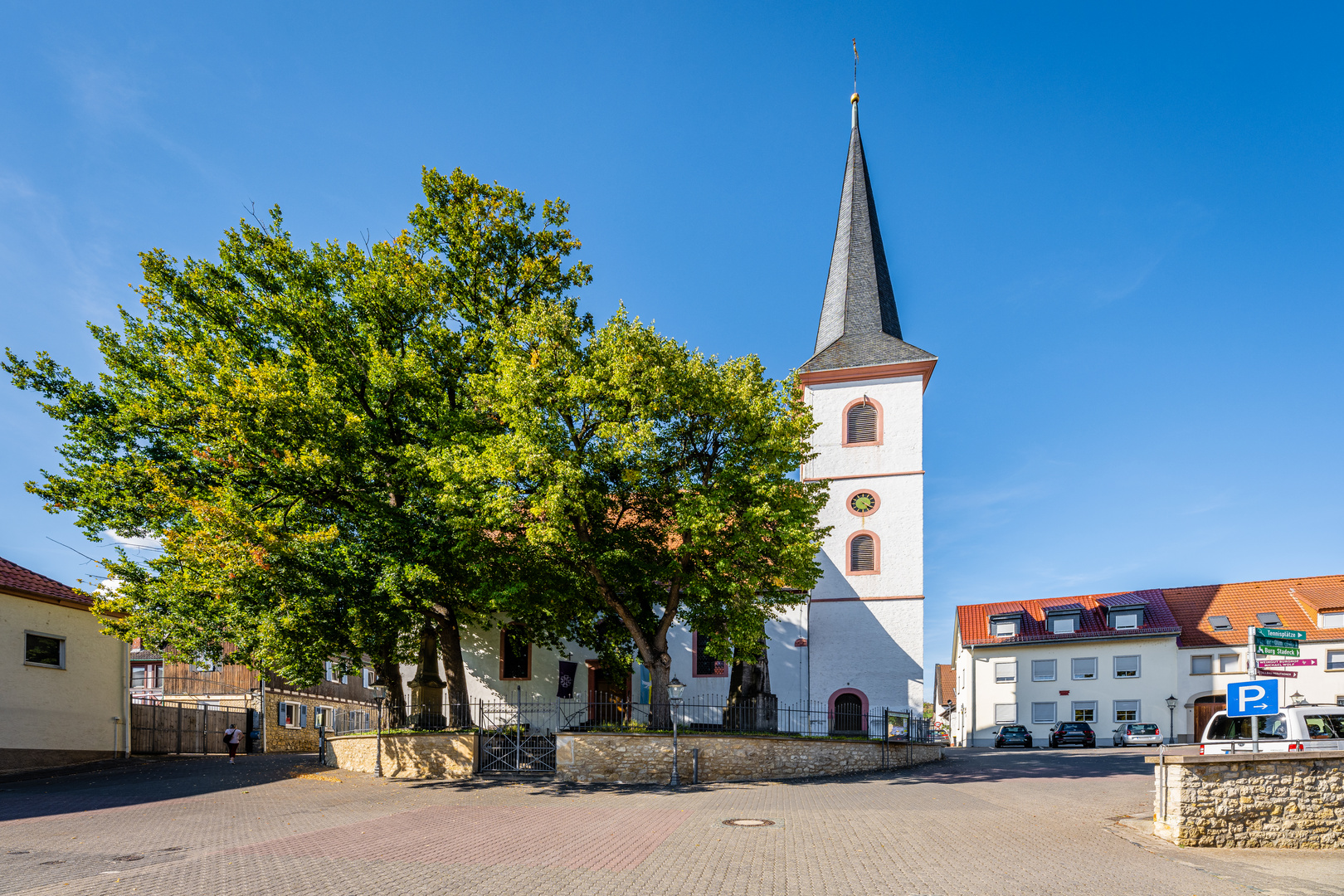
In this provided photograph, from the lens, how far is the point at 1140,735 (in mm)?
36750

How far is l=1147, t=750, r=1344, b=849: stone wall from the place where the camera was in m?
11.1

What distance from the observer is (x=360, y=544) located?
62.5ft

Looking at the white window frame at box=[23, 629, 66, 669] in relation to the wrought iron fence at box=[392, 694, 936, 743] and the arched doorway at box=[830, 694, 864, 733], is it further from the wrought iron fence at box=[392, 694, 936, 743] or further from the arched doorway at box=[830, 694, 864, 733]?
the arched doorway at box=[830, 694, 864, 733]

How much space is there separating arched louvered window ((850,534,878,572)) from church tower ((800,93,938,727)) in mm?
31

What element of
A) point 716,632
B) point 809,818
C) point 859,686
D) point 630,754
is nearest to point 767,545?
point 716,632

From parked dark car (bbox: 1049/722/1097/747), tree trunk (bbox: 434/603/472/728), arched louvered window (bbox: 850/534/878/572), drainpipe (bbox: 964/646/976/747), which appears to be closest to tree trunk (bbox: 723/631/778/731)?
arched louvered window (bbox: 850/534/878/572)

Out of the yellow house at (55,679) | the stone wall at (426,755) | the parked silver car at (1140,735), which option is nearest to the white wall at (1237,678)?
the parked silver car at (1140,735)

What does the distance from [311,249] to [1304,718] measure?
955 inches

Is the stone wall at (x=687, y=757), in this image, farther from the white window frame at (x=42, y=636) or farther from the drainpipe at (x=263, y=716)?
the drainpipe at (x=263, y=716)

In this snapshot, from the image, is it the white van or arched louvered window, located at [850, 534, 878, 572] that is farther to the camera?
arched louvered window, located at [850, 534, 878, 572]

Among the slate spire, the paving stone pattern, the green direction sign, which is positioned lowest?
the paving stone pattern

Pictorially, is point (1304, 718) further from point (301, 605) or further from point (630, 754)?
point (301, 605)

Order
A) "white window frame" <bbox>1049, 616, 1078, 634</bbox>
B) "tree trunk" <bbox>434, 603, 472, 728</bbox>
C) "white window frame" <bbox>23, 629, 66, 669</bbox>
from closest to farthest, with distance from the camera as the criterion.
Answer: "white window frame" <bbox>23, 629, 66, 669</bbox>, "tree trunk" <bbox>434, 603, 472, 728</bbox>, "white window frame" <bbox>1049, 616, 1078, 634</bbox>

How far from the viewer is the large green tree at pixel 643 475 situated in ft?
60.9
